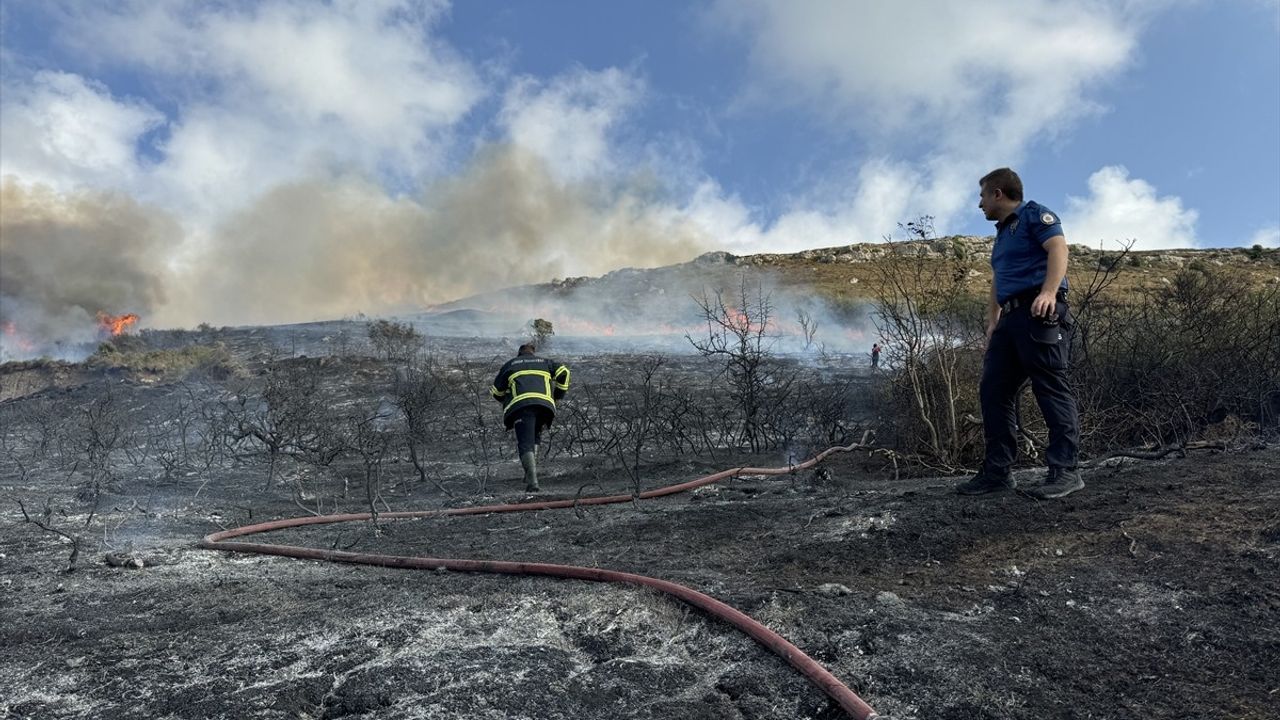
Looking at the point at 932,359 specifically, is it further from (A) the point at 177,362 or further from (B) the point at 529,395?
(A) the point at 177,362

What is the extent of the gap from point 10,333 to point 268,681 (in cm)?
3695

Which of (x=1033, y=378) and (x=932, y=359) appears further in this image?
(x=932, y=359)

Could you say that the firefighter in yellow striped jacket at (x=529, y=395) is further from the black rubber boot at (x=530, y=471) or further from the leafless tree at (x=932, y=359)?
the leafless tree at (x=932, y=359)

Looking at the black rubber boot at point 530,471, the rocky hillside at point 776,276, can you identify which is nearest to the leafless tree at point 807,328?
the black rubber boot at point 530,471

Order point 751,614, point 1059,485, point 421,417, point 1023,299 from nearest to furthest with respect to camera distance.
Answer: point 751,614 → point 1059,485 → point 1023,299 → point 421,417

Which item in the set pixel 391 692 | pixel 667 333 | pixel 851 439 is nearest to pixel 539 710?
pixel 391 692

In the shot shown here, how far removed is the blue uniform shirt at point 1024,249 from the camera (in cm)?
332

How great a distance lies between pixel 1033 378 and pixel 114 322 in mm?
36097

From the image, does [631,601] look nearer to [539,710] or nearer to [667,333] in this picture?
[539,710]

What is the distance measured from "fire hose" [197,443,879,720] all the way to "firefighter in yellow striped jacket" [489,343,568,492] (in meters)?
1.50

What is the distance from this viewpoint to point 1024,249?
11.2 feet

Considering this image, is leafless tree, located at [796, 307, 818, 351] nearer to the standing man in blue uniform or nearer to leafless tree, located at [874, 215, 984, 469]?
leafless tree, located at [874, 215, 984, 469]

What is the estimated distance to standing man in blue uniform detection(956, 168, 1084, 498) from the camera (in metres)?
3.27

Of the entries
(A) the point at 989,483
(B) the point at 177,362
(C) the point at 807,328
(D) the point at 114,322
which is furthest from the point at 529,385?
(D) the point at 114,322
